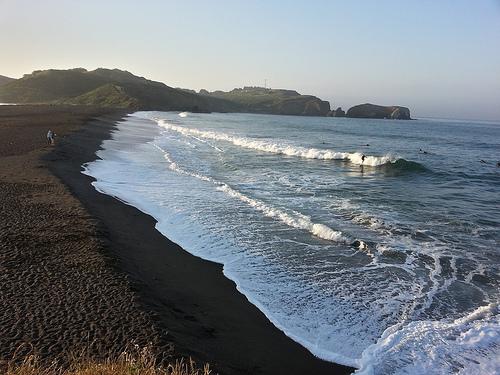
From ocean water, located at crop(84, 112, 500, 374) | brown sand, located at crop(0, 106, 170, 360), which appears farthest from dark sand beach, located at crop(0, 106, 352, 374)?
ocean water, located at crop(84, 112, 500, 374)

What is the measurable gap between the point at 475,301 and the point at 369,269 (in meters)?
2.28

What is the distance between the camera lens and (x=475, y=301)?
335 inches

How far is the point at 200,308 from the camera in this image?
761 cm

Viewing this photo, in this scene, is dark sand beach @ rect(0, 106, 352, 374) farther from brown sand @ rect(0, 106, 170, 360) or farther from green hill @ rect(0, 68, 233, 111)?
green hill @ rect(0, 68, 233, 111)

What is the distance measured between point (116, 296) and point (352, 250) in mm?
6407

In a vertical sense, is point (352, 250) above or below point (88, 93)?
below

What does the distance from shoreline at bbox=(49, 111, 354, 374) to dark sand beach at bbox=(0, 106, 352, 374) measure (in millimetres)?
17

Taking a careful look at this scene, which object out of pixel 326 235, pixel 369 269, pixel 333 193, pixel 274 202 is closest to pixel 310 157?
pixel 333 193

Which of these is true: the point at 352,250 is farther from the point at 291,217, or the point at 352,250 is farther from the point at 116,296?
the point at 116,296

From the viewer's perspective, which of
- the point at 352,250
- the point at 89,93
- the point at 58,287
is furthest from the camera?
the point at 89,93

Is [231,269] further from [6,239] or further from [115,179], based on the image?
[115,179]

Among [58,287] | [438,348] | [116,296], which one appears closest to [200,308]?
[116,296]

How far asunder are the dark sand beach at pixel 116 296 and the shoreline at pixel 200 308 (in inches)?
0.7

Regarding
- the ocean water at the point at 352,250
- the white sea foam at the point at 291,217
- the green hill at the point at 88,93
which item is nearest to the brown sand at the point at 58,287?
the ocean water at the point at 352,250
